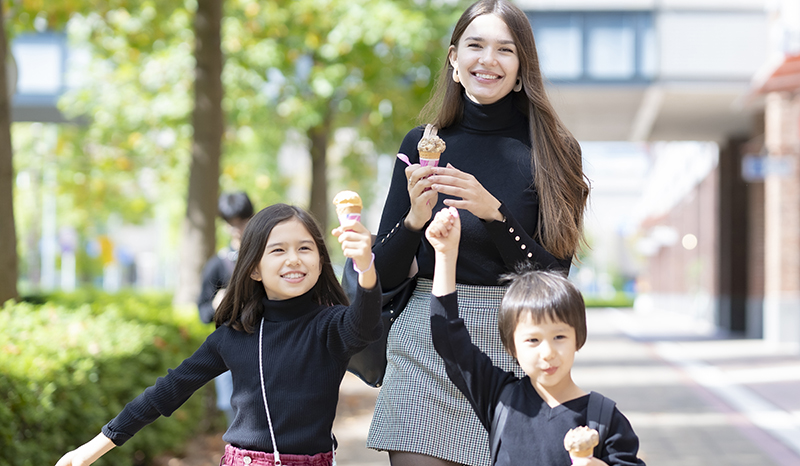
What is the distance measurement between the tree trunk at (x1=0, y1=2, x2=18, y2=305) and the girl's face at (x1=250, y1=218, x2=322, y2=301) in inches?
159

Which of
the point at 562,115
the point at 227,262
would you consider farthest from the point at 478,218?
the point at 562,115

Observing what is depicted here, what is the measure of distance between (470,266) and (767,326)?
16549mm

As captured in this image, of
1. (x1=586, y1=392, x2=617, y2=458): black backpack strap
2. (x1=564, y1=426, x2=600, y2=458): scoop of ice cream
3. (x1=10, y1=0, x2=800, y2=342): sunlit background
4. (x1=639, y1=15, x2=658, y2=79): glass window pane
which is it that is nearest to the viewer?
(x1=564, y1=426, x2=600, y2=458): scoop of ice cream

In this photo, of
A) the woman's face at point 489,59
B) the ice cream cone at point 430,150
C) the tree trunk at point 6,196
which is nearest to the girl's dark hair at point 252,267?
the ice cream cone at point 430,150

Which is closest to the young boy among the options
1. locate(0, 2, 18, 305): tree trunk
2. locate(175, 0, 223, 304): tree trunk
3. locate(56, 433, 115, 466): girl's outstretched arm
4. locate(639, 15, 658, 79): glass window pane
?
locate(56, 433, 115, 466): girl's outstretched arm

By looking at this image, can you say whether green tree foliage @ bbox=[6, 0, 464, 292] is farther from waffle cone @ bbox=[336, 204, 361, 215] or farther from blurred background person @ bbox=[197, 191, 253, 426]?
waffle cone @ bbox=[336, 204, 361, 215]

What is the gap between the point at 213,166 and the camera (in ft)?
29.8

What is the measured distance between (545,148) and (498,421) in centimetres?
85

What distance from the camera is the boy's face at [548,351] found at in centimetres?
226

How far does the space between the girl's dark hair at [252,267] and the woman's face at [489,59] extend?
67 centimetres

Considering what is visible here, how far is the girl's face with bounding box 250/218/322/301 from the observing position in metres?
2.71

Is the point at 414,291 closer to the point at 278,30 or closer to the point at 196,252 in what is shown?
the point at 196,252

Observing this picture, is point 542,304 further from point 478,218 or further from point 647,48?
point 647,48

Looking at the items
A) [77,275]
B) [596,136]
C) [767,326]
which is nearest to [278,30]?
A: [767,326]
